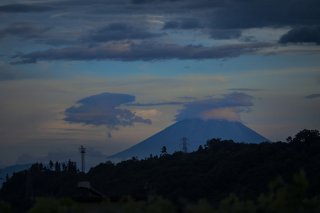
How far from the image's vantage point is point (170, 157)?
100 m

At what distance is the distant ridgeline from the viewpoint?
6656cm

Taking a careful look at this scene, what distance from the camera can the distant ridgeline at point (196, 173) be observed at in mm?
66562

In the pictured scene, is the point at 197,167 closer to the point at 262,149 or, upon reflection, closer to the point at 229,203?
the point at 262,149

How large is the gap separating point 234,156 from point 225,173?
35.0ft

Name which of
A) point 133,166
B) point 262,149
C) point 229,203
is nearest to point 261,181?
point 262,149

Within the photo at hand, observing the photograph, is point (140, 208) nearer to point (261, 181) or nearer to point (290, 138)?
point (261, 181)

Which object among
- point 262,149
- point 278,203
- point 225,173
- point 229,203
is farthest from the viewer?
point 262,149

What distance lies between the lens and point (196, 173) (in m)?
79.9

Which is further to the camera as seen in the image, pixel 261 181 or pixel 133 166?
pixel 133 166

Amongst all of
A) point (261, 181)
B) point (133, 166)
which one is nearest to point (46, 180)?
point (133, 166)

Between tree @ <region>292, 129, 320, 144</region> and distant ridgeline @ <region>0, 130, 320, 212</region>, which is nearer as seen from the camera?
distant ridgeline @ <region>0, 130, 320, 212</region>

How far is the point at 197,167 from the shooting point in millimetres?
85250

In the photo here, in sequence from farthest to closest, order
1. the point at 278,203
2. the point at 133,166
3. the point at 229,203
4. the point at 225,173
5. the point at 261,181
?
the point at 133,166, the point at 225,173, the point at 261,181, the point at 229,203, the point at 278,203

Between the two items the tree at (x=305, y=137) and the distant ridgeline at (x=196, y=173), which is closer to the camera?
the distant ridgeline at (x=196, y=173)
